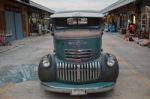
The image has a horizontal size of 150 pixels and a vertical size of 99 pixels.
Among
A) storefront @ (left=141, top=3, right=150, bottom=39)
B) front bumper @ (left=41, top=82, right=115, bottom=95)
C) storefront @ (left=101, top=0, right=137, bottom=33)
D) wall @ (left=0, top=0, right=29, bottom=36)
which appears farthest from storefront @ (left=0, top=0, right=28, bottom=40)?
front bumper @ (left=41, top=82, right=115, bottom=95)

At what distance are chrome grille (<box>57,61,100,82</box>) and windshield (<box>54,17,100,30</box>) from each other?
1.38 metres

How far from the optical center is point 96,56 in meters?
8.23

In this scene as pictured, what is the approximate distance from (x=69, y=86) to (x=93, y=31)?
75.5 inches

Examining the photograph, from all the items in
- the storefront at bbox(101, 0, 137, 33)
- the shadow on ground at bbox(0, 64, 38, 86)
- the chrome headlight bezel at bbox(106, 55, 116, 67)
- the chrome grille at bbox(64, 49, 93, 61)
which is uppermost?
the storefront at bbox(101, 0, 137, 33)

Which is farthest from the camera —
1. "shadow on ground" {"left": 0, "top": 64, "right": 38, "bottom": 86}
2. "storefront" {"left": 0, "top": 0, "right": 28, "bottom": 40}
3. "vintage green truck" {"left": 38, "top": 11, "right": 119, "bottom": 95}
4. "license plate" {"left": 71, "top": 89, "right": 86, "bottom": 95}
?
"storefront" {"left": 0, "top": 0, "right": 28, "bottom": 40}

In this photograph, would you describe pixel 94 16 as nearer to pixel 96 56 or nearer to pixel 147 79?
pixel 96 56

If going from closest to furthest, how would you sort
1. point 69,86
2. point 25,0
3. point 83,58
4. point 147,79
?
point 69,86, point 83,58, point 147,79, point 25,0

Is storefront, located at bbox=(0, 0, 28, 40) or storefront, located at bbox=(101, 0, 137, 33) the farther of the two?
storefront, located at bbox=(101, 0, 137, 33)

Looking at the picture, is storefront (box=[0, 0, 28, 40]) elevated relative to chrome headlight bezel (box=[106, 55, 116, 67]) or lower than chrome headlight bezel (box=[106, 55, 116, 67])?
elevated

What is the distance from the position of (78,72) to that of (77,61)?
1.47ft

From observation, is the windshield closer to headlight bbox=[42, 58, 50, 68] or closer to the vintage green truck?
the vintage green truck

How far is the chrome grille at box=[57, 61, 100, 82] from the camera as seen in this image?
758 centimetres

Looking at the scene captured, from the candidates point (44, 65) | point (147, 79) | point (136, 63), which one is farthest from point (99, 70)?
point (136, 63)

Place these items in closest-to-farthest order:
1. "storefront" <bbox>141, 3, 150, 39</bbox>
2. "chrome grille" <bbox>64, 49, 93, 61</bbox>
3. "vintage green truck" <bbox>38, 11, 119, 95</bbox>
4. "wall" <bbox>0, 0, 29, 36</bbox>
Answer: "vintage green truck" <bbox>38, 11, 119, 95</bbox> < "chrome grille" <bbox>64, 49, 93, 61</bbox> < "wall" <bbox>0, 0, 29, 36</bbox> < "storefront" <bbox>141, 3, 150, 39</bbox>
